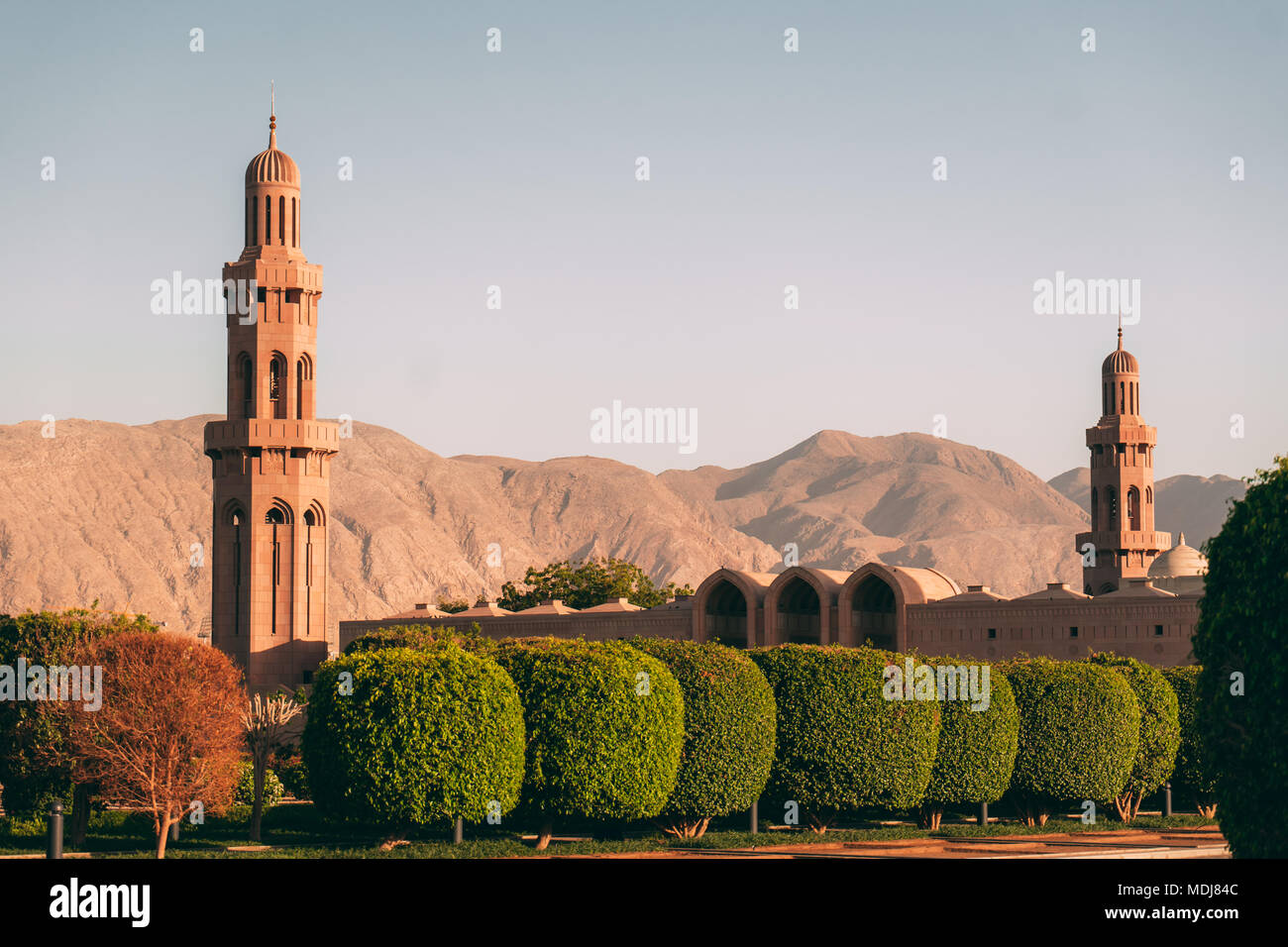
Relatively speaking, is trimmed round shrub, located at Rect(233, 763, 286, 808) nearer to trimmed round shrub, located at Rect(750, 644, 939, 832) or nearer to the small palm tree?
the small palm tree

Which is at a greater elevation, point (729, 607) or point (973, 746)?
point (729, 607)

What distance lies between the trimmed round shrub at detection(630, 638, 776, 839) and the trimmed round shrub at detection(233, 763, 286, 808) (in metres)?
19.0

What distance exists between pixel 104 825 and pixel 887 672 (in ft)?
97.4

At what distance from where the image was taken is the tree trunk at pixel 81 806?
58.5m

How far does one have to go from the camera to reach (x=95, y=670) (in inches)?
2217

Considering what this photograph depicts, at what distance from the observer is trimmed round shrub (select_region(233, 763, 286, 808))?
220 ft

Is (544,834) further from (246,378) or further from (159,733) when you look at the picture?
(246,378)

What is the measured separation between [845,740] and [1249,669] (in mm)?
23162

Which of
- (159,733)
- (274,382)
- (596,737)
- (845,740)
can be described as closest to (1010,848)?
(845,740)

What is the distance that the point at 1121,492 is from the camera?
11269cm

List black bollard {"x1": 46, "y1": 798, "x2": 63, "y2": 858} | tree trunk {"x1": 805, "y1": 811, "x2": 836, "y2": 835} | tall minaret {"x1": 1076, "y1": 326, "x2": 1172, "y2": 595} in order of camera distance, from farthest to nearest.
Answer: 1. tall minaret {"x1": 1076, "y1": 326, "x2": 1172, "y2": 595}
2. tree trunk {"x1": 805, "y1": 811, "x2": 836, "y2": 835}
3. black bollard {"x1": 46, "y1": 798, "x2": 63, "y2": 858}

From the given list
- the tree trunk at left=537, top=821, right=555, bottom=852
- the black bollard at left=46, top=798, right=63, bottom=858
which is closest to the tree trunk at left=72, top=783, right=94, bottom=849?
the tree trunk at left=537, top=821, right=555, bottom=852
